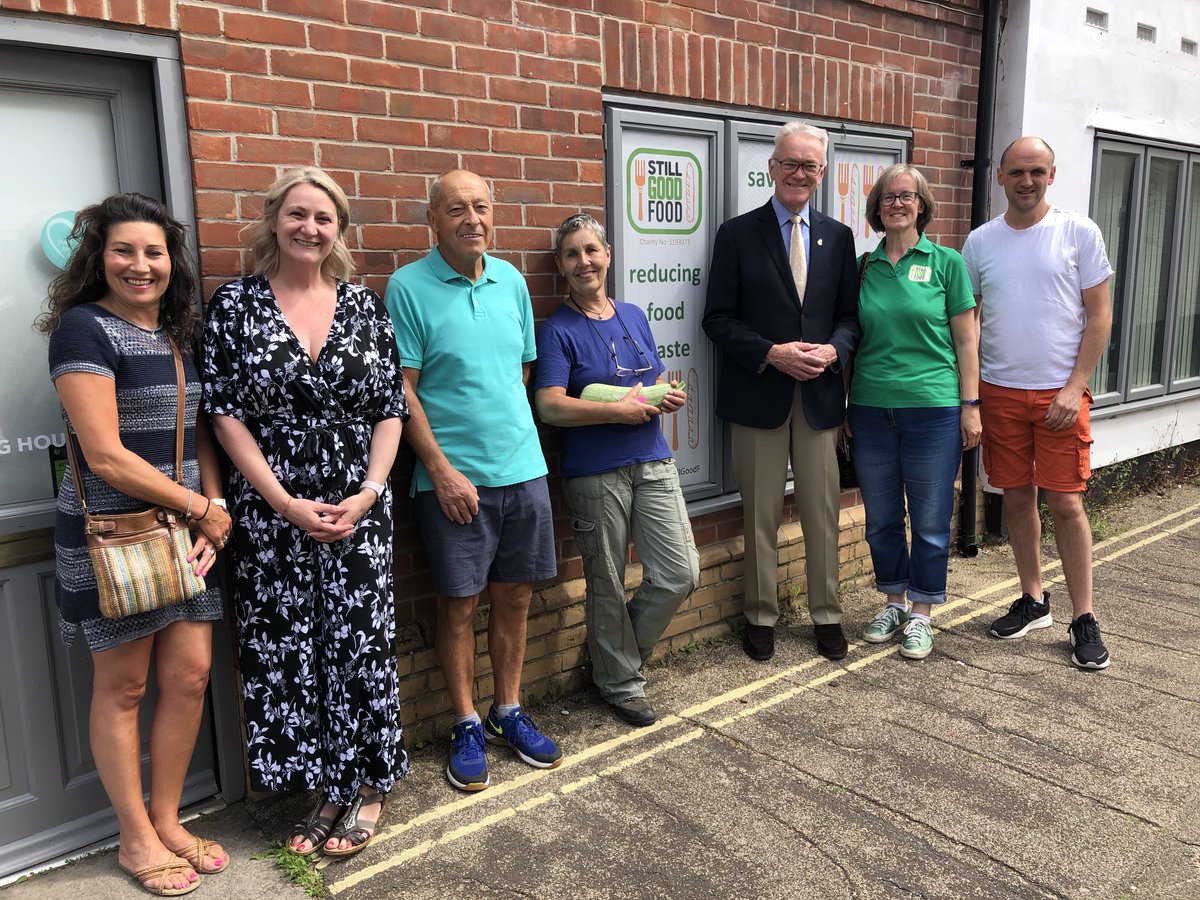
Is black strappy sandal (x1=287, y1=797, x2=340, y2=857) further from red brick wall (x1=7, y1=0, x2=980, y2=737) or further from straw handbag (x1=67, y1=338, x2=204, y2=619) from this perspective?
straw handbag (x1=67, y1=338, x2=204, y2=619)

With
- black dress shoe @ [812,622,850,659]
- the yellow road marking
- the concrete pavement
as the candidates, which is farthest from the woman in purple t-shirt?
black dress shoe @ [812,622,850,659]

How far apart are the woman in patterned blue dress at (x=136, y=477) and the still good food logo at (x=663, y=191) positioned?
202 centimetres

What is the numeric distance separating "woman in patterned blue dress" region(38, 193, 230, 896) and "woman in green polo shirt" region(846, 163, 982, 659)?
2915 mm

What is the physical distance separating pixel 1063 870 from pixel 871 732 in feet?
3.11

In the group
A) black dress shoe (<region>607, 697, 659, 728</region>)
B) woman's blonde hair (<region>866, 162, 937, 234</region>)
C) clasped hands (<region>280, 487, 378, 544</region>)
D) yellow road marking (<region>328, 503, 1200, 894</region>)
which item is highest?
woman's blonde hair (<region>866, 162, 937, 234</region>)

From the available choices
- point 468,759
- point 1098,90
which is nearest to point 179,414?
point 468,759

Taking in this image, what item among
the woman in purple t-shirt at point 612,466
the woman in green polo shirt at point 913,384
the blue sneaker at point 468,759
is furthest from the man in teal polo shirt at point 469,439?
the woman in green polo shirt at point 913,384

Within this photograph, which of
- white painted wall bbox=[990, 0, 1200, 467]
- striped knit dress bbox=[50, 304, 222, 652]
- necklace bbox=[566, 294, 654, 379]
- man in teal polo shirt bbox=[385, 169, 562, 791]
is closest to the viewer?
striped knit dress bbox=[50, 304, 222, 652]

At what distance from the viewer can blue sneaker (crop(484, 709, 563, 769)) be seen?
345 centimetres

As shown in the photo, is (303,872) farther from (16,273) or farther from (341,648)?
(16,273)

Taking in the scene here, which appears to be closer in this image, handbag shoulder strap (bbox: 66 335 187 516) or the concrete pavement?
handbag shoulder strap (bbox: 66 335 187 516)

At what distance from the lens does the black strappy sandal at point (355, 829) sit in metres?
2.91

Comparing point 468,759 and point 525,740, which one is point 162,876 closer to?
point 468,759

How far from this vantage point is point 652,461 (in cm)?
373
